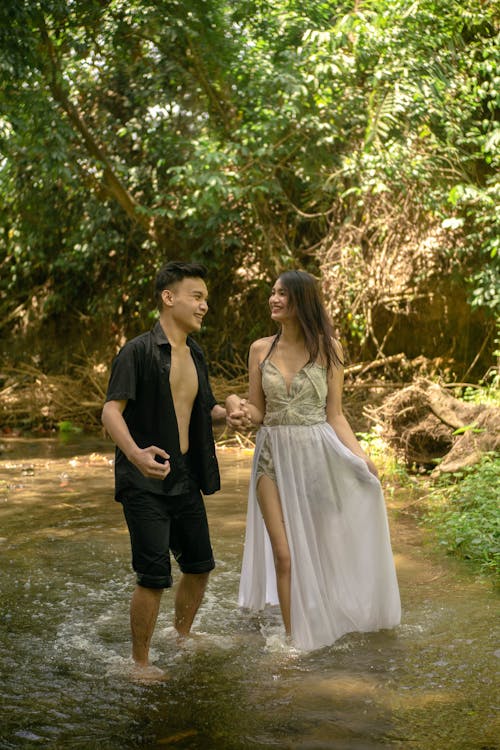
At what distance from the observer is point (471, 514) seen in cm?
735

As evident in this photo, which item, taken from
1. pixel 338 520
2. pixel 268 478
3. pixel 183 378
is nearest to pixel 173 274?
pixel 183 378

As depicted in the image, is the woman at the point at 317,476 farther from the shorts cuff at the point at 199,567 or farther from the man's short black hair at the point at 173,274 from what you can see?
the man's short black hair at the point at 173,274

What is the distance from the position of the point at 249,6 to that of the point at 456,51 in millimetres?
3062

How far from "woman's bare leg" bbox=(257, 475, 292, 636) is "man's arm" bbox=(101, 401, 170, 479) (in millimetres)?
932

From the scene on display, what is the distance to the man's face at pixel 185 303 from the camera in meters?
4.67

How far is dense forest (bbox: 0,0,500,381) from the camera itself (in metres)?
11.4

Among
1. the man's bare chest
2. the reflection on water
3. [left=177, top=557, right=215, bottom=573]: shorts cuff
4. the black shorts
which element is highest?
the man's bare chest

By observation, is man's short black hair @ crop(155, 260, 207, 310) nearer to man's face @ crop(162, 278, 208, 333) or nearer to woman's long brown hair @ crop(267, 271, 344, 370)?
man's face @ crop(162, 278, 208, 333)

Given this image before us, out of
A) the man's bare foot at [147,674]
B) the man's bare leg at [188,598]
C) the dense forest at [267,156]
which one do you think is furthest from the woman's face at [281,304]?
the dense forest at [267,156]

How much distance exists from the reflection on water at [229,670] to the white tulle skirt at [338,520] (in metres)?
0.18

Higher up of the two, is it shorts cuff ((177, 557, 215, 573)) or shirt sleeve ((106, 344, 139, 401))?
shirt sleeve ((106, 344, 139, 401))

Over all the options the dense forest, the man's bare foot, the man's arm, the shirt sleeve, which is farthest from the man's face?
the dense forest

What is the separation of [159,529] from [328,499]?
1.14 meters

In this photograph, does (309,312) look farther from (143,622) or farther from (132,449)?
(143,622)
